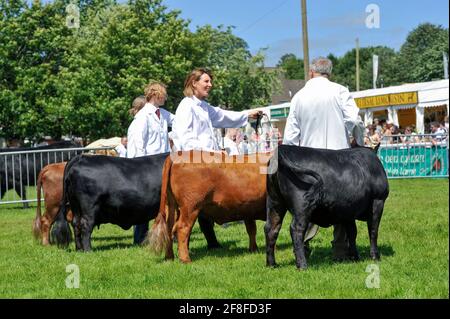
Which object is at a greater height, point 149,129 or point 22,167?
point 149,129

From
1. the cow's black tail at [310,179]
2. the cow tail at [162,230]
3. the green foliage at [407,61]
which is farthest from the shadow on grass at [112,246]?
the green foliage at [407,61]

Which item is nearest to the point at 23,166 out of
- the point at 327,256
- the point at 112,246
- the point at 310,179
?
the point at 112,246

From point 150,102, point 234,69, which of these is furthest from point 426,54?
point 150,102

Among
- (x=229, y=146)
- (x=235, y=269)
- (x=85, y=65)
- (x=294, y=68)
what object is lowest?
(x=235, y=269)

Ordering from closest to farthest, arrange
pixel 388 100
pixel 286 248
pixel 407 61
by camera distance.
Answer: pixel 286 248
pixel 388 100
pixel 407 61

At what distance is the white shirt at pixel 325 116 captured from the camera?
22.4 ft

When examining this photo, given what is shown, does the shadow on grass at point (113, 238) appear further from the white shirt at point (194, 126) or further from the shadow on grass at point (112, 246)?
the white shirt at point (194, 126)

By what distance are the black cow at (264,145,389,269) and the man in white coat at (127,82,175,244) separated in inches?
119

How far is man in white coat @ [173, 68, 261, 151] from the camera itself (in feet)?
23.7

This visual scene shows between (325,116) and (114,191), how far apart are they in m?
2.98

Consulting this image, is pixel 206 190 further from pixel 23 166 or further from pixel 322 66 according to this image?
pixel 23 166

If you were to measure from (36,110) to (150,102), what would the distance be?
86.6ft

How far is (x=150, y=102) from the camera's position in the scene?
29.1 ft

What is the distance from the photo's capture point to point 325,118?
6.87m
